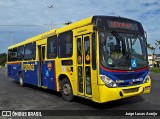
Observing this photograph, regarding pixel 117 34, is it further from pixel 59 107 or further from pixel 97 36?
pixel 59 107

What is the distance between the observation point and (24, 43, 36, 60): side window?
1513cm

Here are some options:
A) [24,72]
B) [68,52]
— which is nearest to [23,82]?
[24,72]

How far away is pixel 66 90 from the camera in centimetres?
1130

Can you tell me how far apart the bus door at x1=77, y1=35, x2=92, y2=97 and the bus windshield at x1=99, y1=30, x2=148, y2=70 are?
664mm

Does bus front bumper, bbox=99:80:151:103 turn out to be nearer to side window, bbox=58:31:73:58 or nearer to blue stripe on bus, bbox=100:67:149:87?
blue stripe on bus, bbox=100:67:149:87

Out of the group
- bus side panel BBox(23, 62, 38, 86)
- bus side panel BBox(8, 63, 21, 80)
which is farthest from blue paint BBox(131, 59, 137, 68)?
bus side panel BBox(8, 63, 21, 80)

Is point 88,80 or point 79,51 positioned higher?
point 79,51

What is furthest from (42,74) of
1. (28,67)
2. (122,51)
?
(122,51)

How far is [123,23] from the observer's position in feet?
32.2

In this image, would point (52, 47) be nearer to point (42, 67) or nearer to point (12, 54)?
point (42, 67)

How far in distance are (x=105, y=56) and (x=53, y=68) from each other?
399 cm

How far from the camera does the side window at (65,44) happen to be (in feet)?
35.4

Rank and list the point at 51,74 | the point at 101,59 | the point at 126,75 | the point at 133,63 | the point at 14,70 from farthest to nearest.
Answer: the point at 14,70 → the point at 51,74 → the point at 133,63 → the point at 126,75 → the point at 101,59

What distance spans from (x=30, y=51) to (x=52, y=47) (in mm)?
3723
